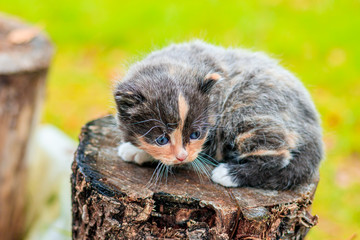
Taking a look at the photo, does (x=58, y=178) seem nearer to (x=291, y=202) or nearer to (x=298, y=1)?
(x=291, y=202)

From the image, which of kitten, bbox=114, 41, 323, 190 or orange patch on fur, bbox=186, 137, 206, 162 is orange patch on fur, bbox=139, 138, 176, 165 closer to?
kitten, bbox=114, 41, 323, 190

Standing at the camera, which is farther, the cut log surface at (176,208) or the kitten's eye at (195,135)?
the kitten's eye at (195,135)

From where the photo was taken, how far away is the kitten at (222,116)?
264 cm

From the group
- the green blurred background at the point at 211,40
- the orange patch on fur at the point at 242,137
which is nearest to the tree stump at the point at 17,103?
the green blurred background at the point at 211,40

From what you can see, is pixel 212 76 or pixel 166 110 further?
pixel 212 76

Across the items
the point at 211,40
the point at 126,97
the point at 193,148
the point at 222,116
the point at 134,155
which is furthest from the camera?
the point at 211,40

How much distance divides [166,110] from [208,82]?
13.6 inches

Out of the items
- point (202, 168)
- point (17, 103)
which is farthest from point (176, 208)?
point (17, 103)

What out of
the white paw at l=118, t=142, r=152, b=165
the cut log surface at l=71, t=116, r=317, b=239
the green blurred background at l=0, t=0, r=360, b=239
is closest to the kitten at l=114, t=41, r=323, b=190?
the white paw at l=118, t=142, r=152, b=165

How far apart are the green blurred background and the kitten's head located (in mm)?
3344

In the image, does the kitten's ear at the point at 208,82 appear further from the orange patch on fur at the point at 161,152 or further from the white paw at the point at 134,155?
the white paw at the point at 134,155

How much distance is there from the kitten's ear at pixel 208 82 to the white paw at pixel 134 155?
57 centimetres

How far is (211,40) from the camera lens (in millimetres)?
6055

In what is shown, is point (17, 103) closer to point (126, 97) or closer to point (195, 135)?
point (126, 97)
